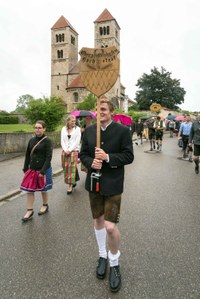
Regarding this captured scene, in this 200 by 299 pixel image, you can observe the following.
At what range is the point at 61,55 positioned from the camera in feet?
221

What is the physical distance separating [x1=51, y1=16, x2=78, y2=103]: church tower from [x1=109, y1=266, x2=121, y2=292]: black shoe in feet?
209

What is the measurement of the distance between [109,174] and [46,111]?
15.7 m

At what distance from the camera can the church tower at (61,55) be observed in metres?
65.6

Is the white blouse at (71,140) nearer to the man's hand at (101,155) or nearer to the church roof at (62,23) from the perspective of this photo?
the man's hand at (101,155)

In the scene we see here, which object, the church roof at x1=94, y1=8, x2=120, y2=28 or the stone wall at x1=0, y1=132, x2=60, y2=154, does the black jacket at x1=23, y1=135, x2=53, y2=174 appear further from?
the church roof at x1=94, y1=8, x2=120, y2=28

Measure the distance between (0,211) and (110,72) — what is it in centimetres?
376

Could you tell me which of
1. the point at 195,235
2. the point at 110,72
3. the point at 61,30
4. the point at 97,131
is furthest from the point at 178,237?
the point at 61,30

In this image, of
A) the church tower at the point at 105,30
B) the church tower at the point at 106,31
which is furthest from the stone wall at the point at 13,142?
the church tower at the point at 105,30

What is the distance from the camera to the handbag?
4930mm

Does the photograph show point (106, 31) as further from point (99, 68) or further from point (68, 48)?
point (99, 68)

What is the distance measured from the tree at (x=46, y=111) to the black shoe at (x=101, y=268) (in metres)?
15.7

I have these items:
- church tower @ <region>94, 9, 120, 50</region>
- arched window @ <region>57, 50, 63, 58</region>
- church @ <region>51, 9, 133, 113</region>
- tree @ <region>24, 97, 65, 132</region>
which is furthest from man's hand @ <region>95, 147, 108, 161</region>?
arched window @ <region>57, 50, 63, 58</region>

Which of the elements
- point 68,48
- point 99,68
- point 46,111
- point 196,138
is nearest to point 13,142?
point 46,111

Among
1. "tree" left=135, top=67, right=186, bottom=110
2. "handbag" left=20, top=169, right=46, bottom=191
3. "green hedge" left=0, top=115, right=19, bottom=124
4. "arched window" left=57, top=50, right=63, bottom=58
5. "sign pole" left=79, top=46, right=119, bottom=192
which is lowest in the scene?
"green hedge" left=0, top=115, right=19, bottom=124
